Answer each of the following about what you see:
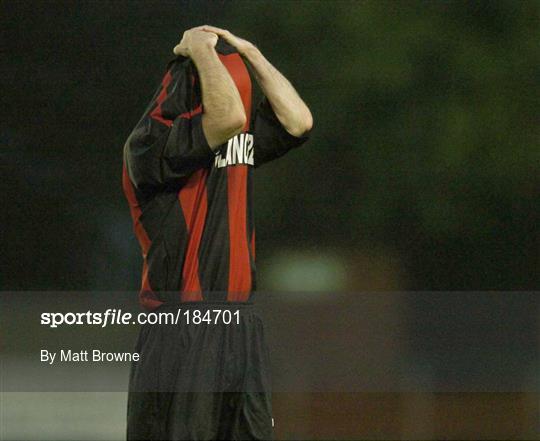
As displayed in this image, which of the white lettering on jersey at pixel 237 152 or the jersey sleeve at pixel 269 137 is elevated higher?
the jersey sleeve at pixel 269 137

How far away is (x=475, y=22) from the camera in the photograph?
3.62 m

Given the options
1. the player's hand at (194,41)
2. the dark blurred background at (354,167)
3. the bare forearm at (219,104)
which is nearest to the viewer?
the bare forearm at (219,104)

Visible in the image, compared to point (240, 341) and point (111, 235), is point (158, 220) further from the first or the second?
point (240, 341)

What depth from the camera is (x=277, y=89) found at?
11.3 feet

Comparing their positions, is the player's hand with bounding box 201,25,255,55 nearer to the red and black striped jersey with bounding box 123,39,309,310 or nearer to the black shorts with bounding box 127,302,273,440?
the red and black striped jersey with bounding box 123,39,309,310

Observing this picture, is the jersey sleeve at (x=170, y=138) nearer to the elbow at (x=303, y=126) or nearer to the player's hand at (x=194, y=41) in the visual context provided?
the player's hand at (x=194, y=41)

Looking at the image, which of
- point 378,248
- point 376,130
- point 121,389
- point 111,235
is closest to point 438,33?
point 376,130

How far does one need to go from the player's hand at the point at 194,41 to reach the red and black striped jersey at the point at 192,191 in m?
0.03

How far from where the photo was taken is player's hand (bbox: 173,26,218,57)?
343 cm

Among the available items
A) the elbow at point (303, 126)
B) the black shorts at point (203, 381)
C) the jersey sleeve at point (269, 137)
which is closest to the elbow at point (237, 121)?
the jersey sleeve at point (269, 137)

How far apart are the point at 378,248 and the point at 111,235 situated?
2.93 feet

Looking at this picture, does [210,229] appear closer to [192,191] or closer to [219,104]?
[192,191]

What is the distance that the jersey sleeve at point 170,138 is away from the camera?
3.34 meters

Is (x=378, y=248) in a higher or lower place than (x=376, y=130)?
lower
